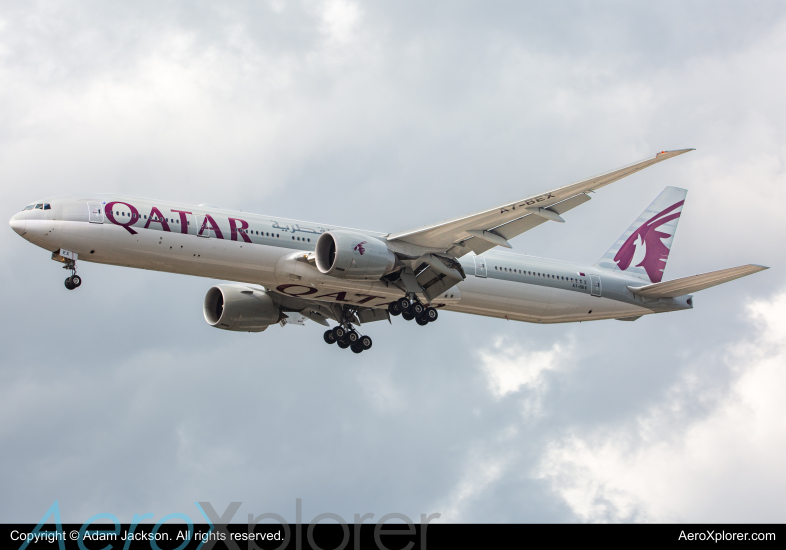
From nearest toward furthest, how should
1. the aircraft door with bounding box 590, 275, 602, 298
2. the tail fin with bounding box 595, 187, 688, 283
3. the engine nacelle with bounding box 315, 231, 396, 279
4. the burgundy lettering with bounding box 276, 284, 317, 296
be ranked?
the engine nacelle with bounding box 315, 231, 396, 279 < the burgundy lettering with bounding box 276, 284, 317, 296 < the aircraft door with bounding box 590, 275, 602, 298 < the tail fin with bounding box 595, 187, 688, 283

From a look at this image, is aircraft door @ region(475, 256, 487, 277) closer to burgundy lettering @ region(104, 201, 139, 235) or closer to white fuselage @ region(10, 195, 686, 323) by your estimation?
white fuselage @ region(10, 195, 686, 323)

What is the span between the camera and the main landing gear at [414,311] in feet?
143

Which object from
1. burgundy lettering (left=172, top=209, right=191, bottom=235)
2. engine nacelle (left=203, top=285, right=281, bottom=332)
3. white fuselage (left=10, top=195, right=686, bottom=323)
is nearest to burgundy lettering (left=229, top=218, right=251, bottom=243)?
white fuselage (left=10, top=195, right=686, bottom=323)

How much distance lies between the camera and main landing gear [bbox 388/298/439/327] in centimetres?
4356

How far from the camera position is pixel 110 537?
31.8 metres

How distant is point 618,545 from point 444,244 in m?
16.2

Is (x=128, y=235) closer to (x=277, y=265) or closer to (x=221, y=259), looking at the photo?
(x=221, y=259)

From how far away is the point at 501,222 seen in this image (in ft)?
135

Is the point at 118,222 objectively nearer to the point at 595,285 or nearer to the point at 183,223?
the point at 183,223

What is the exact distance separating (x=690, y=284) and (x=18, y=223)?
103ft

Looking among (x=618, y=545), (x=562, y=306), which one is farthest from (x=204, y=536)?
(x=562, y=306)

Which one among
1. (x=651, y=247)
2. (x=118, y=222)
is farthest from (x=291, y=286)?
(x=651, y=247)

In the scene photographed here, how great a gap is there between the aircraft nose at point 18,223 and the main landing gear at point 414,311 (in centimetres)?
1634

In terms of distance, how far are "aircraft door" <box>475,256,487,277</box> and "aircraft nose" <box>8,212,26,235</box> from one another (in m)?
20.1
